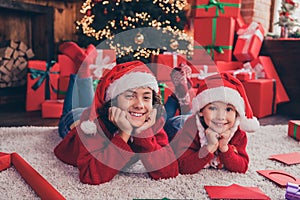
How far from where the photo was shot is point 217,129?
3.53 ft

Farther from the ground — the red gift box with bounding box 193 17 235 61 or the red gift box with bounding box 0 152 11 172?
the red gift box with bounding box 193 17 235 61

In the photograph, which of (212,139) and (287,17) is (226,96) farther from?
(287,17)

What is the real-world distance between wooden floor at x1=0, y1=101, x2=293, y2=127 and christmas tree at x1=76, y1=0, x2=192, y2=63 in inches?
29.3

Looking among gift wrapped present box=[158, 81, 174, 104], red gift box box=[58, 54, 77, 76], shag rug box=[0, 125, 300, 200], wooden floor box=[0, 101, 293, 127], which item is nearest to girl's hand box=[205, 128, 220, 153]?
shag rug box=[0, 125, 300, 200]

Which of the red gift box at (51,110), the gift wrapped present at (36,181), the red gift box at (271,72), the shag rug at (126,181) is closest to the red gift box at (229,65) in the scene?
the red gift box at (271,72)

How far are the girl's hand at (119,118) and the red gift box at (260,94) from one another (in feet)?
5.17

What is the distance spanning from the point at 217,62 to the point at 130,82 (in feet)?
5.65

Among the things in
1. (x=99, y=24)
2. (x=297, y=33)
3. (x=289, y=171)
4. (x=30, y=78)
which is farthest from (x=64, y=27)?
(x=289, y=171)

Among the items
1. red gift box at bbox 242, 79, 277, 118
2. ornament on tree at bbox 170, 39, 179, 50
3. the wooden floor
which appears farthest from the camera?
ornament on tree at bbox 170, 39, 179, 50

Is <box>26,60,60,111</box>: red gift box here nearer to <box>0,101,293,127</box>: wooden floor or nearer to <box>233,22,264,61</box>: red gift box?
<box>0,101,293,127</box>: wooden floor

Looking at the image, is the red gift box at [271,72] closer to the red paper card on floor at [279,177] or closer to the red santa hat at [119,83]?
the red paper card on floor at [279,177]

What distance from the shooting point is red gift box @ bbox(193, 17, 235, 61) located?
8.63 feet

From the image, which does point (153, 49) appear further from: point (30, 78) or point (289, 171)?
point (289, 171)

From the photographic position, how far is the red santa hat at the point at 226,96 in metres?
1.06
